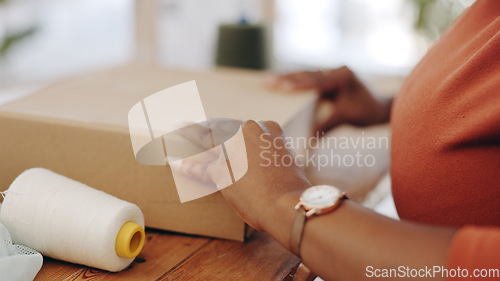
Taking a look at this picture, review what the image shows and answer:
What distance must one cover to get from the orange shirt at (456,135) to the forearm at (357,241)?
27 mm

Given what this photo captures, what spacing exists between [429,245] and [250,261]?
0.23m

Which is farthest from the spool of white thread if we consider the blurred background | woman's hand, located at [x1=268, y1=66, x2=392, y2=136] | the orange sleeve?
the blurred background

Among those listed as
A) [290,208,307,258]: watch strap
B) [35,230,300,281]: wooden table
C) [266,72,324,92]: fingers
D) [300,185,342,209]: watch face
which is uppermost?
[266,72,324,92]: fingers

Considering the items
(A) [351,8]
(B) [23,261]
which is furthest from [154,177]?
(A) [351,8]

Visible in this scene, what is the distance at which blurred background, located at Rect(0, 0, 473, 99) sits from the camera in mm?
2395

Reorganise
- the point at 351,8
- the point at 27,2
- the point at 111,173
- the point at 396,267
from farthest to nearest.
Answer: the point at 27,2
the point at 351,8
the point at 111,173
the point at 396,267

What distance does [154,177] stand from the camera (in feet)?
2.07

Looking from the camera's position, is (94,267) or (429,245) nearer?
(429,245)

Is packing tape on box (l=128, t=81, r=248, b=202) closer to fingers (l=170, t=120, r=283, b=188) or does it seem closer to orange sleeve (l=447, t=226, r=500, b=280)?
fingers (l=170, t=120, r=283, b=188)

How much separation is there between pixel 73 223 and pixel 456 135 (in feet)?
1.31

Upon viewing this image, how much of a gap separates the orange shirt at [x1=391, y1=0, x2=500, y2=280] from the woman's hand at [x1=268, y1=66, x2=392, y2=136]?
271mm

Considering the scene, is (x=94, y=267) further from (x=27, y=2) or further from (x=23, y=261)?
(x=27, y=2)

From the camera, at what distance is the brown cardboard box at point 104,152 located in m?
0.63

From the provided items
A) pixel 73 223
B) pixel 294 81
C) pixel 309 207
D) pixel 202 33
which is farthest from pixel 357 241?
pixel 202 33
